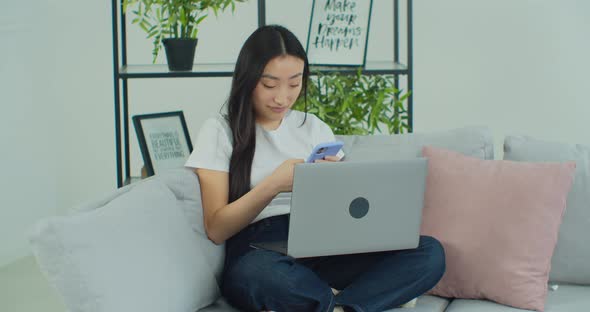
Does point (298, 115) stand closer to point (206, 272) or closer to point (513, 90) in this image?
point (206, 272)

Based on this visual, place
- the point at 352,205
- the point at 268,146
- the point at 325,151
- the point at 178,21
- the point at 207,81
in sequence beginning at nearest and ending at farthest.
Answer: the point at 352,205 < the point at 325,151 < the point at 268,146 < the point at 178,21 < the point at 207,81

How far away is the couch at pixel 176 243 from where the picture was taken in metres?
1.61

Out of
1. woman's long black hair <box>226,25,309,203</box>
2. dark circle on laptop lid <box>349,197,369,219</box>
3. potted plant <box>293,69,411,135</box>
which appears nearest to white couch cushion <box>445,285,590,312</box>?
dark circle on laptop lid <box>349,197,369,219</box>

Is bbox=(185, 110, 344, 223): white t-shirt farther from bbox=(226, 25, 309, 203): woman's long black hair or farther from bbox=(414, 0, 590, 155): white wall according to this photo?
bbox=(414, 0, 590, 155): white wall

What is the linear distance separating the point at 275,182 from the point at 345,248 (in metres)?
0.27

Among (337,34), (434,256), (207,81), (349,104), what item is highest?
(337,34)

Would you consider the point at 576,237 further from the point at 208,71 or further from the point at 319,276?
the point at 208,71

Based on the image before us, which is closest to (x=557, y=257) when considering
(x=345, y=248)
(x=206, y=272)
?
(x=345, y=248)

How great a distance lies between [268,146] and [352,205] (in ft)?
1.57

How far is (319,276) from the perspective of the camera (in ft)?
7.05

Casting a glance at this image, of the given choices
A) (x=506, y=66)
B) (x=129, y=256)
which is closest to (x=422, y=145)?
(x=129, y=256)

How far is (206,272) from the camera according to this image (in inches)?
79.2

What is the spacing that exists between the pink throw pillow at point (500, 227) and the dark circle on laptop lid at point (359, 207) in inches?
14.0

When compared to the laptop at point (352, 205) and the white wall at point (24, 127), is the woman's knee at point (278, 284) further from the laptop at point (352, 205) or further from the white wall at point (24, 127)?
the white wall at point (24, 127)
